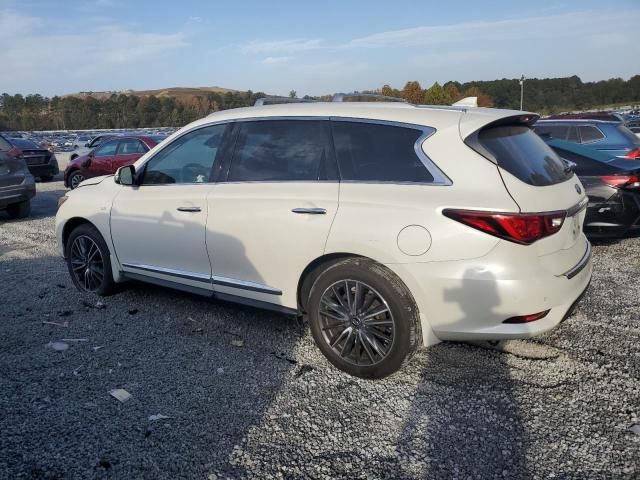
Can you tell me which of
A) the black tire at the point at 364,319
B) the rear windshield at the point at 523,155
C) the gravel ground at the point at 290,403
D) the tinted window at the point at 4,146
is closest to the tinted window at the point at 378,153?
the rear windshield at the point at 523,155

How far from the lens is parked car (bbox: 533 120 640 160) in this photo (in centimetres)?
937

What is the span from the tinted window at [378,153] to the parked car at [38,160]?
16355 mm

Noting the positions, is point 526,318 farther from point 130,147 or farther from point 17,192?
point 130,147

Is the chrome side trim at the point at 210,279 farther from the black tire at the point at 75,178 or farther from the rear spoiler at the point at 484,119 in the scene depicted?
the black tire at the point at 75,178

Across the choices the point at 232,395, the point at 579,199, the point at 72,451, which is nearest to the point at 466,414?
the point at 232,395

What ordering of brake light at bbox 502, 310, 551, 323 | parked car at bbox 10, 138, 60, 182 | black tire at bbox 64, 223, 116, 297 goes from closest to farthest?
brake light at bbox 502, 310, 551, 323 → black tire at bbox 64, 223, 116, 297 → parked car at bbox 10, 138, 60, 182

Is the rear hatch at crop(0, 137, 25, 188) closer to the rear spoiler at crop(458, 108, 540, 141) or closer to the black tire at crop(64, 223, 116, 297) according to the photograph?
the black tire at crop(64, 223, 116, 297)

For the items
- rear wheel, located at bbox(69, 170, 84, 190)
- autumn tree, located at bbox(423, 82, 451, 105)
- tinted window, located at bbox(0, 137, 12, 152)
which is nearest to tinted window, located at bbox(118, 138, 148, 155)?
rear wheel, located at bbox(69, 170, 84, 190)

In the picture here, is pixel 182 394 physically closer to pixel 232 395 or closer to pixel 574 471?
pixel 232 395

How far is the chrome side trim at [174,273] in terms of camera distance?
171 inches

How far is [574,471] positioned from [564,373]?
1.09 m

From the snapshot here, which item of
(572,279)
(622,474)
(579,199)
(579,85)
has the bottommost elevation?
(622,474)

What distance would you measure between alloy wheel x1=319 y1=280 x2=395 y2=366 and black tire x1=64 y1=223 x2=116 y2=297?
2623 mm

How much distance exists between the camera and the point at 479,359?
3783 millimetres
